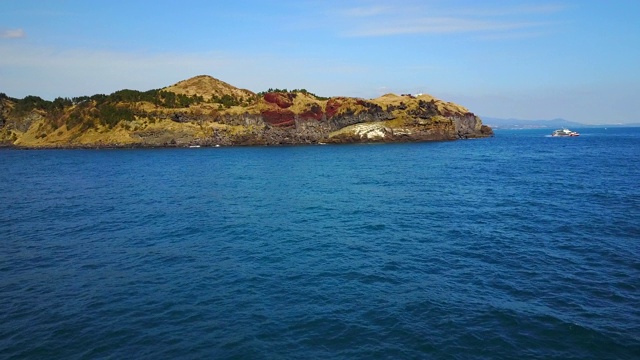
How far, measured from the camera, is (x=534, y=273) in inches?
1024

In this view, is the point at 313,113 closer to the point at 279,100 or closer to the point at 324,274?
the point at 279,100

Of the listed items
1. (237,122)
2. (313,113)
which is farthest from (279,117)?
(237,122)

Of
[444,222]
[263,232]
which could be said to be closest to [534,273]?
[444,222]

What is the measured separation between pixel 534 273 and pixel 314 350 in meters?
16.5

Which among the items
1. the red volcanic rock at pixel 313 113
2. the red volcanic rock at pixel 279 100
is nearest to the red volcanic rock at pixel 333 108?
the red volcanic rock at pixel 313 113

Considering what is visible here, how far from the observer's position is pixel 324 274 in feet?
86.7

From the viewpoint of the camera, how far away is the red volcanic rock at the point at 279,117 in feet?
529

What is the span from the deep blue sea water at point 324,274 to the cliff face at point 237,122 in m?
104

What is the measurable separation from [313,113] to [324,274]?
143m

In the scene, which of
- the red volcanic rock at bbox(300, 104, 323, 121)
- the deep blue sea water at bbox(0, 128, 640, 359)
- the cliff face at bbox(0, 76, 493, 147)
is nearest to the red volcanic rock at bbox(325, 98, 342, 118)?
the cliff face at bbox(0, 76, 493, 147)

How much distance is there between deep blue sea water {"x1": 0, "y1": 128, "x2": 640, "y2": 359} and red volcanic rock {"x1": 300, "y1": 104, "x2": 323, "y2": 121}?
368 feet

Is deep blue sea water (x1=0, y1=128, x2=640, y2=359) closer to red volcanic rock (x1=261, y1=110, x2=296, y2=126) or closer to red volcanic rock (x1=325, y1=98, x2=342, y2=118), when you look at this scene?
red volcanic rock (x1=261, y1=110, x2=296, y2=126)

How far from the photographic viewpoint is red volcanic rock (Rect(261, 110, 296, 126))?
161375mm

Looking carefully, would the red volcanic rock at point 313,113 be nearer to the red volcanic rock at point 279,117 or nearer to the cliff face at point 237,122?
the cliff face at point 237,122
